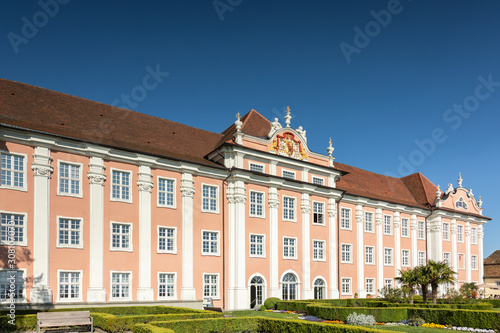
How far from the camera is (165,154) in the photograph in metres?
33.9

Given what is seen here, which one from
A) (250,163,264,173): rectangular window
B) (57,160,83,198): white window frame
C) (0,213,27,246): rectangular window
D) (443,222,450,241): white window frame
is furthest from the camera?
(443,222,450,241): white window frame

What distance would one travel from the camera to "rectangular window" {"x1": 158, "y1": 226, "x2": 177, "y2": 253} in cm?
3288

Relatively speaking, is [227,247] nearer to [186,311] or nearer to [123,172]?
[123,172]

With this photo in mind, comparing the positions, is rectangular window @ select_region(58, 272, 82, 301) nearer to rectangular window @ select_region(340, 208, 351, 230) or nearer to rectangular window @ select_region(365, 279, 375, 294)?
rectangular window @ select_region(340, 208, 351, 230)

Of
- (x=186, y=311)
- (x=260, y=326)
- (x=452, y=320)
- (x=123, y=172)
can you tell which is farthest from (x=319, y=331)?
(x=123, y=172)

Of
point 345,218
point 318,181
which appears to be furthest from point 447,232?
point 318,181

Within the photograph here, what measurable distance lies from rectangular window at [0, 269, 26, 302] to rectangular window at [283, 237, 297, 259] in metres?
20.2

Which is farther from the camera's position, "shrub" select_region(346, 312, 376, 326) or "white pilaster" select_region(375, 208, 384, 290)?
"white pilaster" select_region(375, 208, 384, 290)

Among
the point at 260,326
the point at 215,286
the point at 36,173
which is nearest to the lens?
the point at 260,326

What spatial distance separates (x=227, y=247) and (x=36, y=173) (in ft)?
48.7

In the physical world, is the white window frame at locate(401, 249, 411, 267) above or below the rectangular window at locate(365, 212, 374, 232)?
below

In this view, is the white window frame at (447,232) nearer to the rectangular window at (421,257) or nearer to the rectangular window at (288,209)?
the rectangular window at (421,257)

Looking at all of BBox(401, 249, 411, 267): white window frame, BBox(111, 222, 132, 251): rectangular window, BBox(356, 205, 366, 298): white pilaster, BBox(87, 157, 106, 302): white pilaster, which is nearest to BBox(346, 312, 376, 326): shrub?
BBox(111, 222, 132, 251): rectangular window

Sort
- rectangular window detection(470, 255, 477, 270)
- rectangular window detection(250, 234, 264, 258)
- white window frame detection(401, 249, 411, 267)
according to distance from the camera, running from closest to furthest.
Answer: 1. rectangular window detection(250, 234, 264, 258)
2. white window frame detection(401, 249, 411, 267)
3. rectangular window detection(470, 255, 477, 270)
